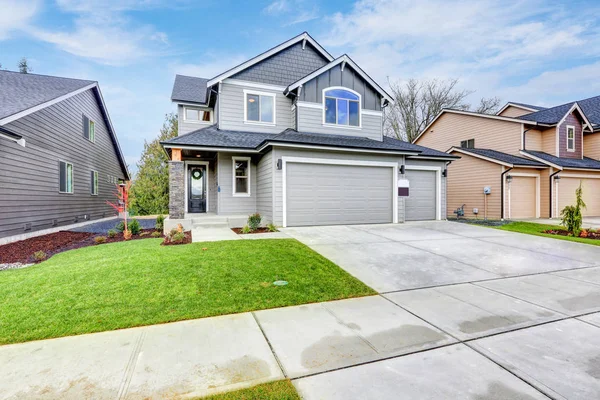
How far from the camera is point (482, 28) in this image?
1552 cm

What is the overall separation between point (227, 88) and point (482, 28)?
1469cm

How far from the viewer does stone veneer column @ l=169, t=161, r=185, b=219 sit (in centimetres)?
972

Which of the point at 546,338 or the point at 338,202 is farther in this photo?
the point at 338,202

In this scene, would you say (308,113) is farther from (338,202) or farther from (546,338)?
(546,338)

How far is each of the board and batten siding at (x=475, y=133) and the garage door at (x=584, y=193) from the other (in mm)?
2936

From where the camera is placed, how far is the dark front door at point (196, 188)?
13.0m

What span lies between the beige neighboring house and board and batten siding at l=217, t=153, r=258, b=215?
40.9ft

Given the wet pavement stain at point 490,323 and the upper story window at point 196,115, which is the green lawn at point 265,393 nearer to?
the wet pavement stain at point 490,323

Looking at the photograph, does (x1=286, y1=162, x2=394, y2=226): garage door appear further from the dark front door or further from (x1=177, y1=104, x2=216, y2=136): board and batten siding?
(x1=177, y1=104, x2=216, y2=136): board and batten siding

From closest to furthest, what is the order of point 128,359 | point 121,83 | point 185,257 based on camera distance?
point 128,359 < point 185,257 < point 121,83

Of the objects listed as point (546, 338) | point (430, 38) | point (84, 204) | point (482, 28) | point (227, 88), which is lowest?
point (546, 338)

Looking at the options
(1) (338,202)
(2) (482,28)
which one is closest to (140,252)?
(1) (338,202)

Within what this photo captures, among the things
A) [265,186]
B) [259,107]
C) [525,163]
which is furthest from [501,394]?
[525,163]

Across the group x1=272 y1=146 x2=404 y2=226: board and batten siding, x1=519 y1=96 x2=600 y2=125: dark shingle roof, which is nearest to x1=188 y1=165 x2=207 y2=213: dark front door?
x1=272 y1=146 x2=404 y2=226: board and batten siding
